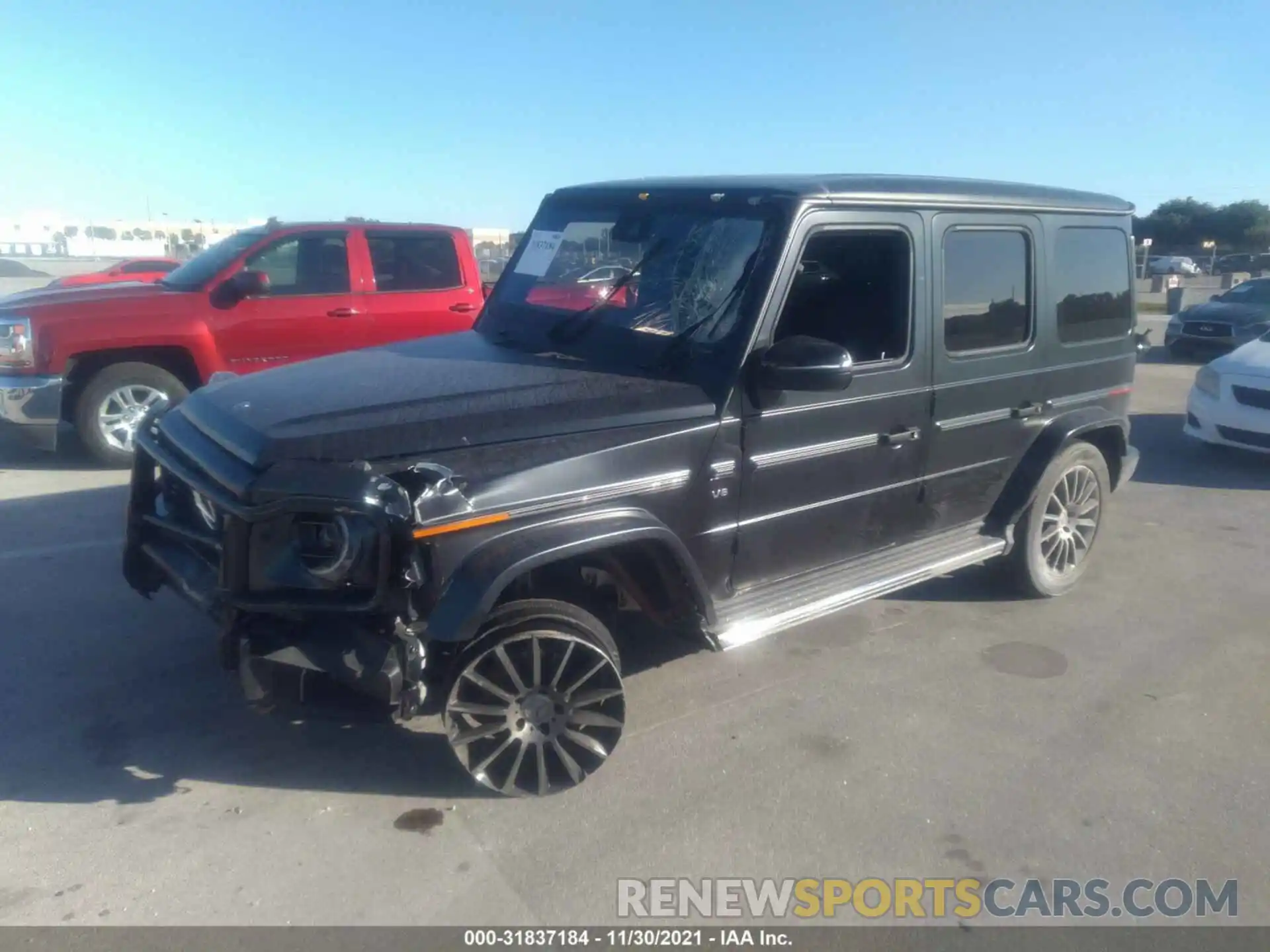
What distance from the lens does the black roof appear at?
4113mm

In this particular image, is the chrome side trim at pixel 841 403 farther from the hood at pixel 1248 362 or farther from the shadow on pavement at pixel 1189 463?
the hood at pixel 1248 362

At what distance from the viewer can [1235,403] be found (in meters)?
8.86

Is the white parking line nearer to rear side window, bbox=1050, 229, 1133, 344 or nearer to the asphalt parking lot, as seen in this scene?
the asphalt parking lot

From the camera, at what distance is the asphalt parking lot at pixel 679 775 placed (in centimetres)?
312

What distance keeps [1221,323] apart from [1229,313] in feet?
1.31

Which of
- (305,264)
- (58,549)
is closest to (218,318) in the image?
(305,264)

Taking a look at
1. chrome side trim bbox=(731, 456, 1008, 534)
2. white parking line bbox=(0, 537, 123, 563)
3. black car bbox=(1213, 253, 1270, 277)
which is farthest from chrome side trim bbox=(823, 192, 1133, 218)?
black car bbox=(1213, 253, 1270, 277)

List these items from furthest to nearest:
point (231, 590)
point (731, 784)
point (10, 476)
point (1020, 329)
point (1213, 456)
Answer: point (1213, 456), point (10, 476), point (1020, 329), point (731, 784), point (231, 590)

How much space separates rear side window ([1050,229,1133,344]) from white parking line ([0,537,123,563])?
5.49m

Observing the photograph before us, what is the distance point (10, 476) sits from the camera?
25.0ft

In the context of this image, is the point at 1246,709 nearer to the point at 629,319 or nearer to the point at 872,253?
the point at 872,253

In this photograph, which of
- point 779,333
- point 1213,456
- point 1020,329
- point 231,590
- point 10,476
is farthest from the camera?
point 1213,456

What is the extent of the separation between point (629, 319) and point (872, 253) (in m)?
1.11

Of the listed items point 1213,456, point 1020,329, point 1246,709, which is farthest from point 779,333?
point 1213,456
